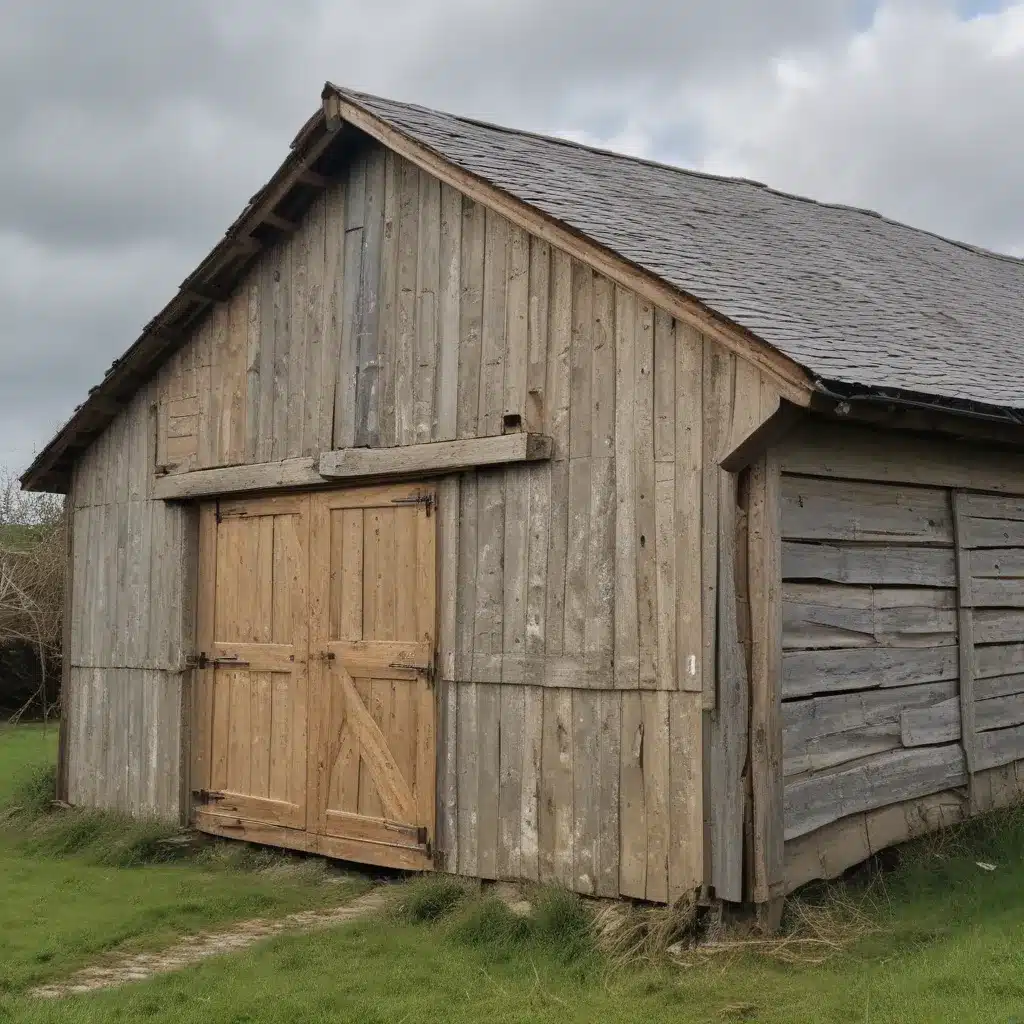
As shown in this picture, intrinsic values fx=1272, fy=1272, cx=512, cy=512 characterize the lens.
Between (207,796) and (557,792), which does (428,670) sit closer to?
(557,792)

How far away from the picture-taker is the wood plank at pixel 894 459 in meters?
6.80

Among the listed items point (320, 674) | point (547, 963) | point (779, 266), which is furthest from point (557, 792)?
point (779, 266)

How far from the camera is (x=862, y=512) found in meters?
7.23

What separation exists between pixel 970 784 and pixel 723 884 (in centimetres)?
244

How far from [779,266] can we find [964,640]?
2701 mm

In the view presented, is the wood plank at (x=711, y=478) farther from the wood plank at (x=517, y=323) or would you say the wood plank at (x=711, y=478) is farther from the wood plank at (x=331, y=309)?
the wood plank at (x=331, y=309)

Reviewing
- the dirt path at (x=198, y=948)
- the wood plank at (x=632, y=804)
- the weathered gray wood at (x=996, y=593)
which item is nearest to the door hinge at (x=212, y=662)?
the dirt path at (x=198, y=948)

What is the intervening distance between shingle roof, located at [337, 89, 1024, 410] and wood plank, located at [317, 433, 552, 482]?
128 centimetres

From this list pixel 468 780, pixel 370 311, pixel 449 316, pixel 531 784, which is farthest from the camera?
pixel 370 311

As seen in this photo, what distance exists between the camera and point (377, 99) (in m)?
8.70

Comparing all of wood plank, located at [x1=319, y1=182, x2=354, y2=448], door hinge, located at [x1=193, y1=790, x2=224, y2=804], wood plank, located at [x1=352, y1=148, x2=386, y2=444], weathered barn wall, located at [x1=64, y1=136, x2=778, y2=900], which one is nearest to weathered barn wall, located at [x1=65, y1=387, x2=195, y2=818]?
door hinge, located at [x1=193, y1=790, x2=224, y2=804]

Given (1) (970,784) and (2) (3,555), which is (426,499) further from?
(2) (3,555)

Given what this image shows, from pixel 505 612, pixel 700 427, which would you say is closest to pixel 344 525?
pixel 505 612

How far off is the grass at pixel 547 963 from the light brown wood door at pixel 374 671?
2.28ft
